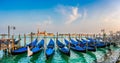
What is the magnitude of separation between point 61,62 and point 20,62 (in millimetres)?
4189

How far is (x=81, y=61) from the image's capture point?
1866 cm

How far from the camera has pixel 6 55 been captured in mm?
22391

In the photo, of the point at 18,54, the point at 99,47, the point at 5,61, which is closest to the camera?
the point at 5,61

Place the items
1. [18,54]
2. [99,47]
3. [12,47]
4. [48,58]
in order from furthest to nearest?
[99,47] → [12,47] → [18,54] → [48,58]

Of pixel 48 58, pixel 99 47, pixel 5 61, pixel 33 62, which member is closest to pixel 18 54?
pixel 5 61

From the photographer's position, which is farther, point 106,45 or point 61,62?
point 106,45

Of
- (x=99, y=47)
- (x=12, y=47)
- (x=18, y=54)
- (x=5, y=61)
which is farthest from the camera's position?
(x=99, y=47)

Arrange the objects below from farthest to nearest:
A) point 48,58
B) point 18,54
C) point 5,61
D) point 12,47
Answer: point 12,47 → point 18,54 → point 5,61 → point 48,58

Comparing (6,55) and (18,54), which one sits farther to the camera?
(6,55)

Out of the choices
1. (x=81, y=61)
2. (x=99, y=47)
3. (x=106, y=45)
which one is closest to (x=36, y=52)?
(x=81, y=61)

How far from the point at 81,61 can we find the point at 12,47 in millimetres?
8822

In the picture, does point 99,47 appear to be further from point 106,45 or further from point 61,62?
point 61,62

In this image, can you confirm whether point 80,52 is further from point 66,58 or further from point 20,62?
point 20,62

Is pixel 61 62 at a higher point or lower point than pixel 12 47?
lower
